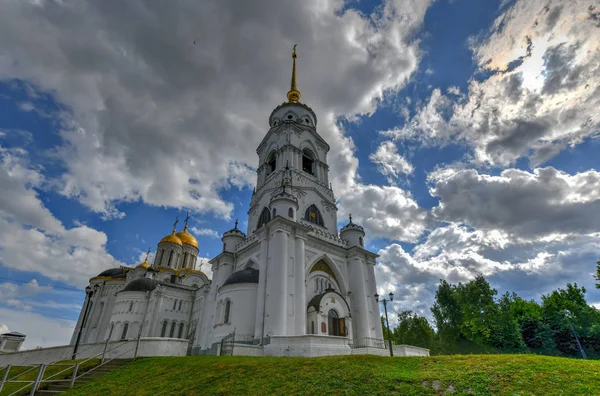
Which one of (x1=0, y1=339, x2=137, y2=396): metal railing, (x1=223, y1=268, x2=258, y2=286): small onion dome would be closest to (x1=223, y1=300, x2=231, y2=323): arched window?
(x1=223, y1=268, x2=258, y2=286): small onion dome

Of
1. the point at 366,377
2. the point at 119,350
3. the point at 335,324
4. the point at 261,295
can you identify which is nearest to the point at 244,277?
the point at 261,295

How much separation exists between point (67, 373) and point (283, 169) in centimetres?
2320

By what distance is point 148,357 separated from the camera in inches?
594

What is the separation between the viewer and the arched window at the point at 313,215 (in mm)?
30297

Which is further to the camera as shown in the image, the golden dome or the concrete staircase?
the golden dome

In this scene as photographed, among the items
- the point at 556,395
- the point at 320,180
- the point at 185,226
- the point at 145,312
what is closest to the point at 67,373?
the point at 556,395

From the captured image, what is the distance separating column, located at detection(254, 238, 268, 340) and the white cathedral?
3.2 inches

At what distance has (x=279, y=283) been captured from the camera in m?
21.6

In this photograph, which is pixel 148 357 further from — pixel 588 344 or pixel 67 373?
pixel 588 344

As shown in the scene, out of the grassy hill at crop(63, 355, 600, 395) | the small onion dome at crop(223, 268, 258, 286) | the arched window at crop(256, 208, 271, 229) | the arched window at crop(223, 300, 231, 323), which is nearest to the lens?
the grassy hill at crop(63, 355, 600, 395)

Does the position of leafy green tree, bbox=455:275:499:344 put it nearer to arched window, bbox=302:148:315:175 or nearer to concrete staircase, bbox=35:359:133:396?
arched window, bbox=302:148:315:175

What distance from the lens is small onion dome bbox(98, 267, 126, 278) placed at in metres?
43.9

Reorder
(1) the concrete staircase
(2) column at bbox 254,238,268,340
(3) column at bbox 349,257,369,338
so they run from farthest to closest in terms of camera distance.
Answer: (3) column at bbox 349,257,369,338 < (2) column at bbox 254,238,268,340 < (1) the concrete staircase

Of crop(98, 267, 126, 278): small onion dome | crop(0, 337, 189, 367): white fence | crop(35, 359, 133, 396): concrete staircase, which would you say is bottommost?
crop(35, 359, 133, 396): concrete staircase
